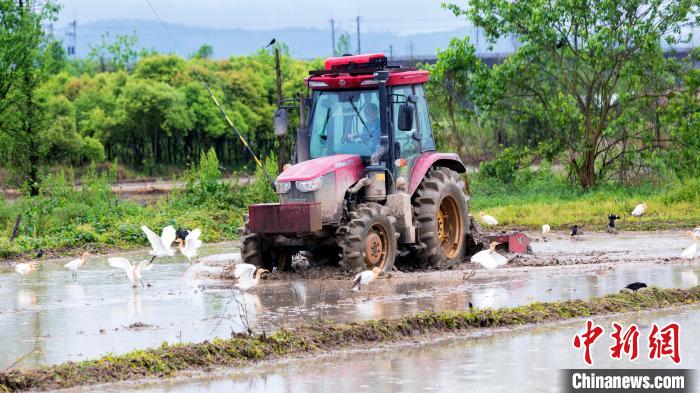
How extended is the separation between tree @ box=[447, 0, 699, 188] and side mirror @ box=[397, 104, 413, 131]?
12997mm

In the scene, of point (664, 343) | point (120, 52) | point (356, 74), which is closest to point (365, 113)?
point (356, 74)

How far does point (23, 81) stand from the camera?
28.0 meters

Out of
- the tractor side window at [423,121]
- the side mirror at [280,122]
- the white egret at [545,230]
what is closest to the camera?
the side mirror at [280,122]

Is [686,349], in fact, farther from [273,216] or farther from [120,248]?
[120,248]

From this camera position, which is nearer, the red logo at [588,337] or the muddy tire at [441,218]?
the red logo at [588,337]

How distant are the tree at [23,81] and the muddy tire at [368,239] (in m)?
13.8

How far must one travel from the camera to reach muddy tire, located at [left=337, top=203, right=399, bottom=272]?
14.8 meters

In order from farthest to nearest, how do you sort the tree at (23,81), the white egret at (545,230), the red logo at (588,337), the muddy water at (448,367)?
the tree at (23,81)
the white egret at (545,230)
the red logo at (588,337)
the muddy water at (448,367)

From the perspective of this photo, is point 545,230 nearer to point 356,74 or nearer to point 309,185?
point 356,74

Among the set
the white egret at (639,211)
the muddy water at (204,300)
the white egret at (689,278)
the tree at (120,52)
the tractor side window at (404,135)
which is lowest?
the white egret at (689,278)

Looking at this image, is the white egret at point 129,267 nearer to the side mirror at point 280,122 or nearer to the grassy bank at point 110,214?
the side mirror at point 280,122

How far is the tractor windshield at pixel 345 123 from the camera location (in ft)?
51.8

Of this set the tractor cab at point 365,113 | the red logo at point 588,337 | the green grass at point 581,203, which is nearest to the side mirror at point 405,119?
the tractor cab at point 365,113

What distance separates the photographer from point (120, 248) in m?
21.1
